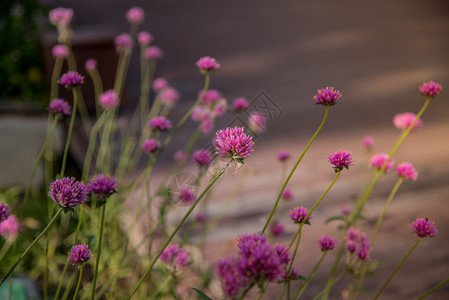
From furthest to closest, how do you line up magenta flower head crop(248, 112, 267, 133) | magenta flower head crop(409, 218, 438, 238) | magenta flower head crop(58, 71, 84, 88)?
magenta flower head crop(248, 112, 267, 133) → magenta flower head crop(58, 71, 84, 88) → magenta flower head crop(409, 218, 438, 238)

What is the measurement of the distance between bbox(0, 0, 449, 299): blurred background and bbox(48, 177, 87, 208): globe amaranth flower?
33.4 inches

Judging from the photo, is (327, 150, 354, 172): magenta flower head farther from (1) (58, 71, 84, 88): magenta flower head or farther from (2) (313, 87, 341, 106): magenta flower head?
(1) (58, 71, 84, 88): magenta flower head

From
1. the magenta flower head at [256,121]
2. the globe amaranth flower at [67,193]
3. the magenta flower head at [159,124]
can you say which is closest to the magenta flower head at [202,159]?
the magenta flower head at [159,124]

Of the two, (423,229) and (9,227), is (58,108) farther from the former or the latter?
(423,229)

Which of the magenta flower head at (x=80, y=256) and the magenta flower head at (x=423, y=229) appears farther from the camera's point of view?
the magenta flower head at (x=423, y=229)

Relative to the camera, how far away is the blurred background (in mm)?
1691

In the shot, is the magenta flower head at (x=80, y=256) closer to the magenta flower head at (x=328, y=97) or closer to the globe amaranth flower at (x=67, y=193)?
the globe amaranth flower at (x=67, y=193)

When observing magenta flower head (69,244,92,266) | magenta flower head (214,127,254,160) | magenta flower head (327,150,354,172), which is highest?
magenta flower head (327,150,354,172)

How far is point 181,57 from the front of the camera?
12.1 ft

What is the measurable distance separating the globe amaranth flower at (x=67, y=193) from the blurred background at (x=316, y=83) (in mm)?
848

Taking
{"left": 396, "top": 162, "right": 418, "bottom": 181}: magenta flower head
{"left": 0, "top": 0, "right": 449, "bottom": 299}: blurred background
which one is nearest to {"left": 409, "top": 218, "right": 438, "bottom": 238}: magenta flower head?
{"left": 396, "top": 162, "right": 418, "bottom": 181}: magenta flower head

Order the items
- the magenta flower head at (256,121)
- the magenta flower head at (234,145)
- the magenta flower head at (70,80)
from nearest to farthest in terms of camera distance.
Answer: the magenta flower head at (234,145) < the magenta flower head at (70,80) < the magenta flower head at (256,121)

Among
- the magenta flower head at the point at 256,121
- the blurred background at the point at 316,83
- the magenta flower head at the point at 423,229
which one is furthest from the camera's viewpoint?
the blurred background at the point at 316,83

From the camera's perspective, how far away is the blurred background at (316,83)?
169 cm
